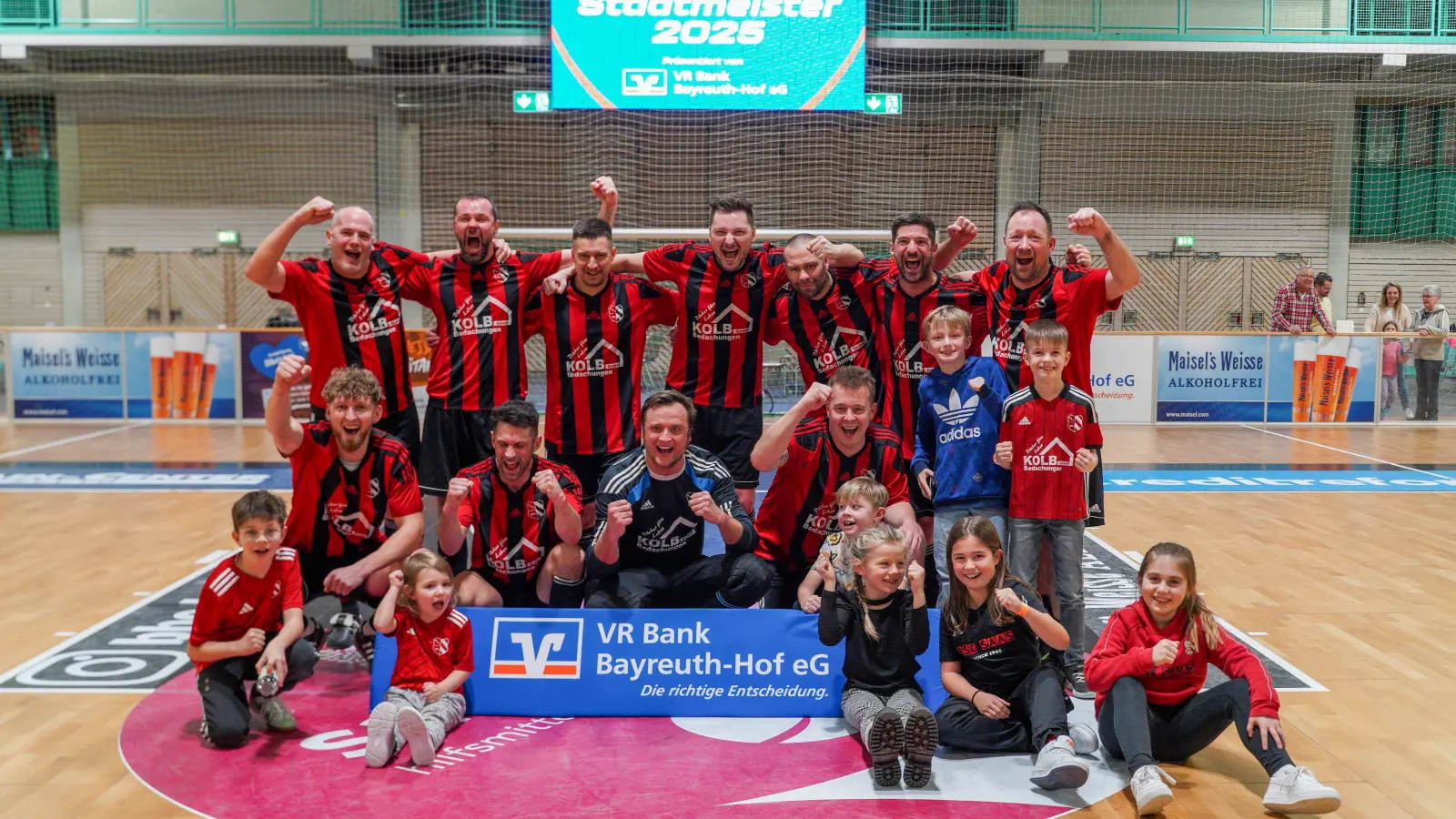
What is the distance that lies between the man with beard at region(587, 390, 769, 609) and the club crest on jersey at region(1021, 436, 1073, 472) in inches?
52.3

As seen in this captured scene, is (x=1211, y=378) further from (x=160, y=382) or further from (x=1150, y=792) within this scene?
(x=160, y=382)

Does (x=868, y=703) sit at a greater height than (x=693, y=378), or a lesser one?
lesser

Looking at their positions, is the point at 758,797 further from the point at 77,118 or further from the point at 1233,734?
the point at 77,118

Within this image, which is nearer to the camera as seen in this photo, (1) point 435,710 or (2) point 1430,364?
(1) point 435,710

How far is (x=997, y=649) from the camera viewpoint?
4547 mm

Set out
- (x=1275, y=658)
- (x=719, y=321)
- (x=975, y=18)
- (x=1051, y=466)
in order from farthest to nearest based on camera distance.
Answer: (x=975, y=18) < (x=719, y=321) < (x=1275, y=658) < (x=1051, y=466)

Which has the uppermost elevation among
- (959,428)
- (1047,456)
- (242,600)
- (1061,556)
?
(959,428)

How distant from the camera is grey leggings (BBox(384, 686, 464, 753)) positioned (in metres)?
4.49

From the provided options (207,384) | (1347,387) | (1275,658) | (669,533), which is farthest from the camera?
(1347,387)

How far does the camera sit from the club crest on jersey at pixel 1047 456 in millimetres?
5121

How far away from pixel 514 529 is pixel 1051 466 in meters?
2.52

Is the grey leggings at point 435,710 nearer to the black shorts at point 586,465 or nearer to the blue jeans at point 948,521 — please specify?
the black shorts at point 586,465

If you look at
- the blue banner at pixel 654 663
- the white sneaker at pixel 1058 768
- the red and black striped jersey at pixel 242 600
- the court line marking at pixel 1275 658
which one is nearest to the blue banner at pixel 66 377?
the red and black striped jersey at pixel 242 600

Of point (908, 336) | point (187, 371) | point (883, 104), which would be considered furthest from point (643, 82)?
point (908, 336)
